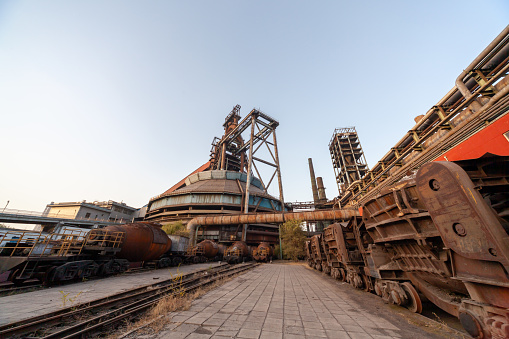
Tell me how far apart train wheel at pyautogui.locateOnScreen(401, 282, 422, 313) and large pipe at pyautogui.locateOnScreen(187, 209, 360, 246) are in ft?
55.9

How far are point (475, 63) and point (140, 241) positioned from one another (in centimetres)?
2160

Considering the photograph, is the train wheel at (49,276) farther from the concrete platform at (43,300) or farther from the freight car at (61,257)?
the concrete platform at (43,300)

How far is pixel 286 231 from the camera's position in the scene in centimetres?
2461

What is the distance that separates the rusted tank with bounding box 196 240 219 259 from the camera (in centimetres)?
1935

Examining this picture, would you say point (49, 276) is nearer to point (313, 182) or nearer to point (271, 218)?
point (271, 218)

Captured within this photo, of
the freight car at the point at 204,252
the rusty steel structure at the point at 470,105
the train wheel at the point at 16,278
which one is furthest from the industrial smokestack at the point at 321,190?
the train wheel at the point at 16,278

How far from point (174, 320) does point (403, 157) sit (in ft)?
64.3

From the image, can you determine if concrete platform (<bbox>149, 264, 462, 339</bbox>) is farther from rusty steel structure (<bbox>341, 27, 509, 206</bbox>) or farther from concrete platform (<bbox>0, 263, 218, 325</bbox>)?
rusty steel structure (<bbox>341, 27, 509, 206</bbox>)

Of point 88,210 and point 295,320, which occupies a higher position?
point 88,210

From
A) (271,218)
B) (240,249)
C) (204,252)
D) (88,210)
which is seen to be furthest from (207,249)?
(88,210)

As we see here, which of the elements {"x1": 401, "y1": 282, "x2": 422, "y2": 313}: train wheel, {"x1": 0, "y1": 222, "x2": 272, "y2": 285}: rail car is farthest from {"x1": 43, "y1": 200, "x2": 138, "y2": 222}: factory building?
{"x1": 401, "y1": 282, "x2": 422, "y2": 313}: train wheel

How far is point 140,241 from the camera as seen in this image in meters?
10.8

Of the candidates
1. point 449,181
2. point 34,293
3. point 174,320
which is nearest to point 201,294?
point 174,320

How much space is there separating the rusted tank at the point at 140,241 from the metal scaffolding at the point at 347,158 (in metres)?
40.1
